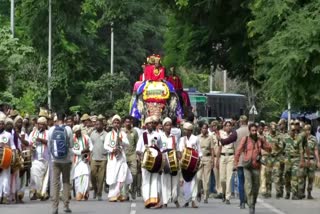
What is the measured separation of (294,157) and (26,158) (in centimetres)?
681

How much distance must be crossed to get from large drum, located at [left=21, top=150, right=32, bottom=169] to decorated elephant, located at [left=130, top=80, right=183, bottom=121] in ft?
55.1

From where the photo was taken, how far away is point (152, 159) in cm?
2472

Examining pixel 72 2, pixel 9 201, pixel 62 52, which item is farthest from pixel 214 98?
pixel 9 201

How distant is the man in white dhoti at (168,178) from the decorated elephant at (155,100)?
58.2 ft

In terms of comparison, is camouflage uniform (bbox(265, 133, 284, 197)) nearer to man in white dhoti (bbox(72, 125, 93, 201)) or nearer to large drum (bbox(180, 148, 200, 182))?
large drum (bbox(180, 148, 200, 182))

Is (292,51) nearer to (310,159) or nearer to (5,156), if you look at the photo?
(310,159)

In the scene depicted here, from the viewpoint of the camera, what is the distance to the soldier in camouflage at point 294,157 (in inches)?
1126

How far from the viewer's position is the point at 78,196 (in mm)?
27047

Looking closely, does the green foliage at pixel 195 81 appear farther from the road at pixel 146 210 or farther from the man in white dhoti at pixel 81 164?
the road at pixel 146 210

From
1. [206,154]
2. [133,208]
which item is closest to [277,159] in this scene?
[206,154]

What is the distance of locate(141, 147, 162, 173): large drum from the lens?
24641mm

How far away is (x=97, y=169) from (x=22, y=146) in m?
2.40

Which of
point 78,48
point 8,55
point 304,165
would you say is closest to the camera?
point 304,165

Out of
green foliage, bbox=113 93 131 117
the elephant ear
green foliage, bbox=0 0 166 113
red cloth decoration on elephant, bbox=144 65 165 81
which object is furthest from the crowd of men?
green foliage, bbox=113 93 131 117
